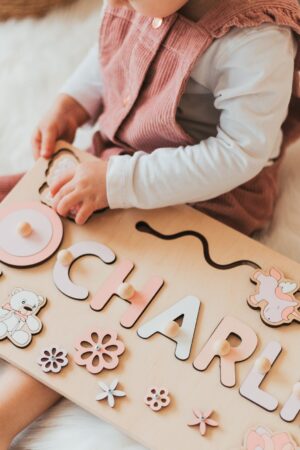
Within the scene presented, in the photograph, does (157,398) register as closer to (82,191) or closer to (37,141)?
(82,191)

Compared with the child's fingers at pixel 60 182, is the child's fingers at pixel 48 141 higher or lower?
higher

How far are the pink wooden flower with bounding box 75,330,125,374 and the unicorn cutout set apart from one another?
0.49 ft

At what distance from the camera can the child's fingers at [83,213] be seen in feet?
2.49

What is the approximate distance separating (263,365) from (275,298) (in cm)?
8

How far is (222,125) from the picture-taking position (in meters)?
Answer: 0.74

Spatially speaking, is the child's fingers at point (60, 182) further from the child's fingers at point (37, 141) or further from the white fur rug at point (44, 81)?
the white fur rug at point (44, 81)

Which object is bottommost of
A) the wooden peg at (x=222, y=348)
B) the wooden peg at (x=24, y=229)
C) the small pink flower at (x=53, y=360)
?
the small pink flower at (x=53, y=360)

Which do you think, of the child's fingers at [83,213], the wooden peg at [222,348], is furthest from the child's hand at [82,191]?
the wooden peg at [222,348]

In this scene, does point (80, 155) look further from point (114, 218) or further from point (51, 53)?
point (51, 53)

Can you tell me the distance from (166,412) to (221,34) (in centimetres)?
38

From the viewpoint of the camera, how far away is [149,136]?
31.6 inches

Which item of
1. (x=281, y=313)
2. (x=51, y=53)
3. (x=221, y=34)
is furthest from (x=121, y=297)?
(x=51, y=53)

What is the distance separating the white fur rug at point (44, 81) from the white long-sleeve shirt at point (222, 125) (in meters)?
0.14

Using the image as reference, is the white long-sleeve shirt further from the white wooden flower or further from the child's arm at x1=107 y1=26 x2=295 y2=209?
the white wooden flower
